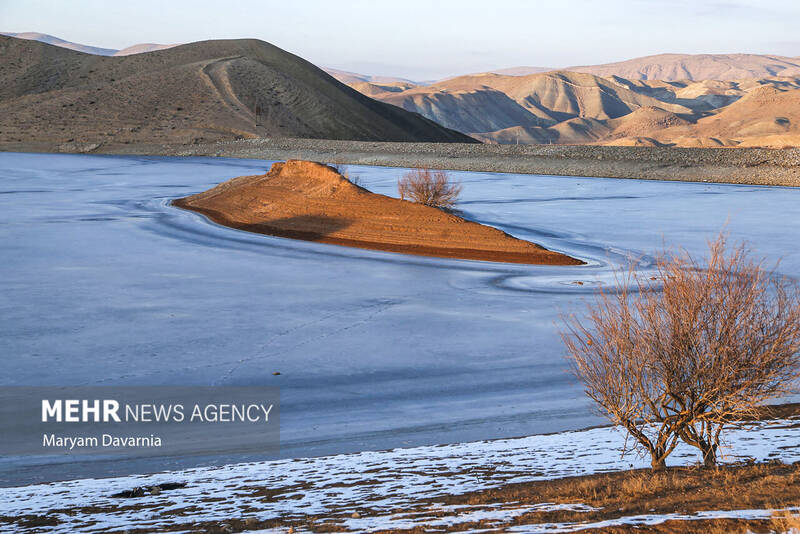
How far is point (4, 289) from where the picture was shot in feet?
53.1

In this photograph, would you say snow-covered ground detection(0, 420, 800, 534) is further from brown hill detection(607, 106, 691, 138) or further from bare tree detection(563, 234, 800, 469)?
brown hill detection(607, 106, 691, 138)

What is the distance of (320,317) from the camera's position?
14.3 metres

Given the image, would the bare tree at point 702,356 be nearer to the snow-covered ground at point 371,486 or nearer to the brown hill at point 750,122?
the snow-covered ground at point 371,486

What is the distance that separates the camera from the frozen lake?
9.66 meters

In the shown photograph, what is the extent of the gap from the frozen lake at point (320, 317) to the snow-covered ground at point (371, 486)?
63cm

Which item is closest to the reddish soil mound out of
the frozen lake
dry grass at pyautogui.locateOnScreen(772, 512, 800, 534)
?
the frozen lake

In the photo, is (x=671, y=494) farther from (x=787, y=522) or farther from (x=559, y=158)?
(x=559, y=158)

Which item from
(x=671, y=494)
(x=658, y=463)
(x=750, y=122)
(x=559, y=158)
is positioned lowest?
(x=658, y=463)

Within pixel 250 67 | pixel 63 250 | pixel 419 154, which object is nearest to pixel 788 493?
pixel 63 250

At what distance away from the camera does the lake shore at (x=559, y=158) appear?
4525cm

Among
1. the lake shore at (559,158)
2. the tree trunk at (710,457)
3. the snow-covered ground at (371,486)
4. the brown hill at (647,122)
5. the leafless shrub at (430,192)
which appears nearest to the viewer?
the snow-covered ground at (371,486)

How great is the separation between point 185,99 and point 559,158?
197 feet

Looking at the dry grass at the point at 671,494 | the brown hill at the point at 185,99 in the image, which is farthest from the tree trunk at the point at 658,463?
the brown hill at the point at 185,99

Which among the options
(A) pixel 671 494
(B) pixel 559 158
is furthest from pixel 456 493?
(B) pixel 559 158
